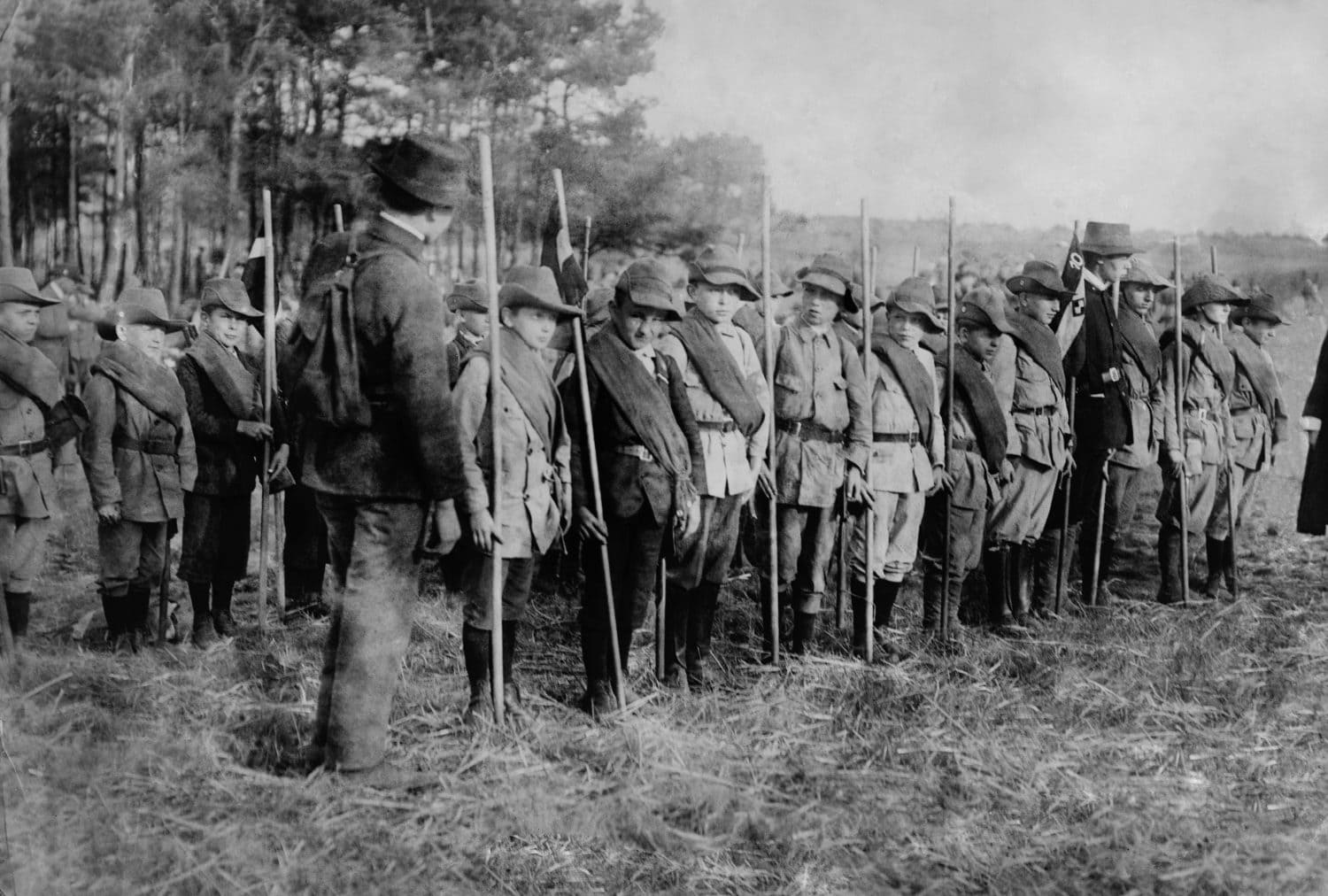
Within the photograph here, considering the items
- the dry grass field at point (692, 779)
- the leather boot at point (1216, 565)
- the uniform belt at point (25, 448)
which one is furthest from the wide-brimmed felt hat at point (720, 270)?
the leather boot at point (1216, 565)

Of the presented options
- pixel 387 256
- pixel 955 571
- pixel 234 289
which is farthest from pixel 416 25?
pixel 955 571

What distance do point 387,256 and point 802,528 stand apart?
3.22 m

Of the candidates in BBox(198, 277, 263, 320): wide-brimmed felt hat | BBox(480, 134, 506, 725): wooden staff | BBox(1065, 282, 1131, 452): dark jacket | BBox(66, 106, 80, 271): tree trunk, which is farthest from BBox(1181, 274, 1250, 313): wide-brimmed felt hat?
BBox(66, 106, 80, 271): tree trunk

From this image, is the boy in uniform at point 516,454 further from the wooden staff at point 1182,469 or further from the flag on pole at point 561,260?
the wooden staff at point 1182,469

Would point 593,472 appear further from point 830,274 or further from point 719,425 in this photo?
point 830,274

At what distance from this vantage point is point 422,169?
4.09m

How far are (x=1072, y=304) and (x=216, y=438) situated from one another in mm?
5350

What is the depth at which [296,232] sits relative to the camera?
6.57 m

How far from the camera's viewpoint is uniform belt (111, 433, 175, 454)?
583cm

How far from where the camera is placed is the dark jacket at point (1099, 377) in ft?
24.9

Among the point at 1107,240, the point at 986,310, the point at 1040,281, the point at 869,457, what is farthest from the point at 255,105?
the point at 1107,240

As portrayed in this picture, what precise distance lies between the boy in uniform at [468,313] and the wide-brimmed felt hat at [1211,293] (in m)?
4.84

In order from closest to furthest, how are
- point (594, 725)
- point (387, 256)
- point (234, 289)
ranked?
1. point (387, 256)
2. point (594, 725)
3. point (234, 289)

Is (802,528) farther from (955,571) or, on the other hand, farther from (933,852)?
(933,852)
